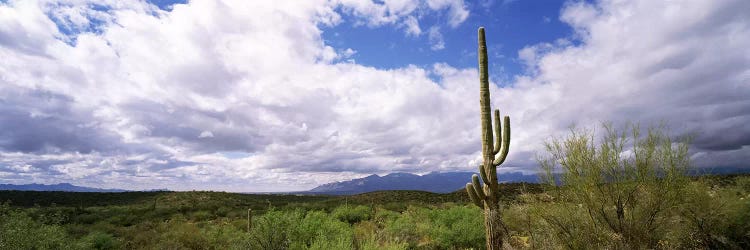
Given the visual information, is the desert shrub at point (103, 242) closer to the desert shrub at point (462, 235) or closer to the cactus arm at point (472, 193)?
the desert shrub at point (462, 235)

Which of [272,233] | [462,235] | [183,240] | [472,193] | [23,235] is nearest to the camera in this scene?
[23,235]

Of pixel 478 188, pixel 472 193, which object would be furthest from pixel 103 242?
pixel 478 188

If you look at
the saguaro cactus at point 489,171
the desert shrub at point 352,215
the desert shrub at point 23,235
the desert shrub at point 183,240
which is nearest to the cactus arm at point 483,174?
the saguaro cactus at point 489,171

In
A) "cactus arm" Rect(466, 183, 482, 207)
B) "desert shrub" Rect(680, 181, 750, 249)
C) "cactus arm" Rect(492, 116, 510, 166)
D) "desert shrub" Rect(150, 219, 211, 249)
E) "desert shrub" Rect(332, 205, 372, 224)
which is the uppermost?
"cactus arm" Rect(492, 116, 510, 166)

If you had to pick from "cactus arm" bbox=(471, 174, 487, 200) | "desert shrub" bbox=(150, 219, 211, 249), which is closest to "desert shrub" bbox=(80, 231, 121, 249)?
"desert shrub" bbox=(150, 219, 211, 249)

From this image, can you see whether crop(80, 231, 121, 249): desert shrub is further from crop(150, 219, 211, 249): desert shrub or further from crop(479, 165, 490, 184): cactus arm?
crop(479, 165, 490, 184): cactus arm

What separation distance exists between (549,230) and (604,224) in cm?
136

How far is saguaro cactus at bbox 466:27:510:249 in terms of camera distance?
852 cm

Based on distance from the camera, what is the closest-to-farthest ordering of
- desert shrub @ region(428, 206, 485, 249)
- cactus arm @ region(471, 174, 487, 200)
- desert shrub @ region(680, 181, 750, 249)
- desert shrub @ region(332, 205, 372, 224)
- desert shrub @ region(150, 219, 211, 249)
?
cactus arm @ region(471, 174, 487, 200)
desert shrub @ region(680, 181, 750, 249)
desert shrub @ region(428, 206, 485, 249)
desert shrub @ region(150, 219, 211, 249)
desert shrub @ region(332, 205, 372, 224)

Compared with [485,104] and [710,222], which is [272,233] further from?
[710,222]

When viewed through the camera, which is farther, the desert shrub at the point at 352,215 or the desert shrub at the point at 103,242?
the desert shrub at the point at 352,215

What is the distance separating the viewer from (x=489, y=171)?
29.4 ft

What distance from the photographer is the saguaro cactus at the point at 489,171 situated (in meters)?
8.52

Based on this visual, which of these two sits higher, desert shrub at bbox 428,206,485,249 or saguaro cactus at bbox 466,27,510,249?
saguaro cactus at bbox 466,27,510,249
